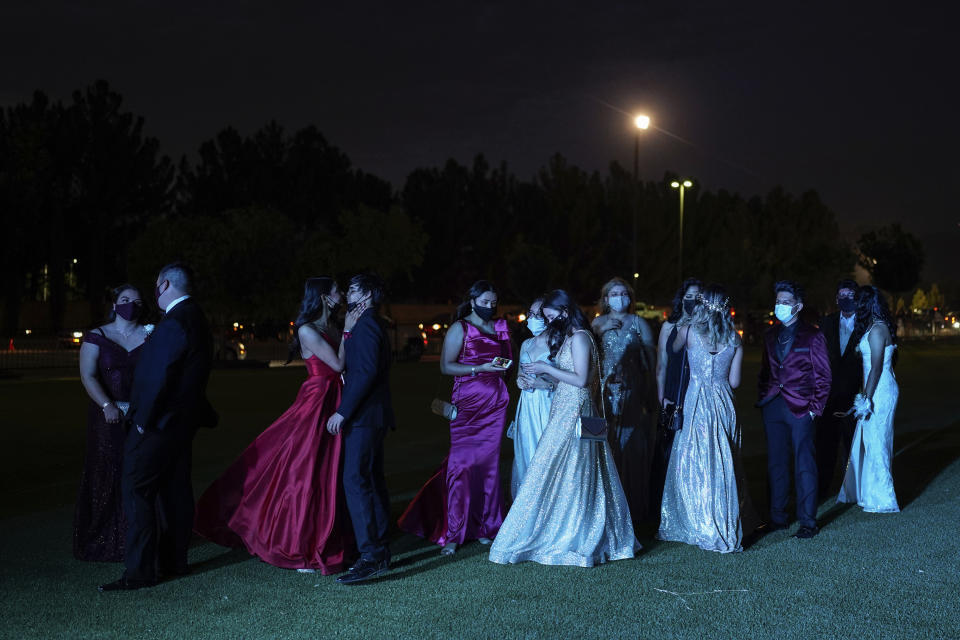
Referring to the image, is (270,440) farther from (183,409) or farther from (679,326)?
(679,326)

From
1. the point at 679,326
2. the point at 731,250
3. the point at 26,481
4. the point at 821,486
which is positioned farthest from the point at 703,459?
the point at 731,250

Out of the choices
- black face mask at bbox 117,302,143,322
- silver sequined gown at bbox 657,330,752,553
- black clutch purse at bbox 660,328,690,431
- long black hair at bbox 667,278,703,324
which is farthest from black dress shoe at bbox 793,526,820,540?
black face mask at bbox 117,302,143,322

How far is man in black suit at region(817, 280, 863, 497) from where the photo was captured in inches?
377

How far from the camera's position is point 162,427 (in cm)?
625

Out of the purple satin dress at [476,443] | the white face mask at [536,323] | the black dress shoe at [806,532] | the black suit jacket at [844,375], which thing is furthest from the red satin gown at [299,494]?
the black suit jacket at [844,375]

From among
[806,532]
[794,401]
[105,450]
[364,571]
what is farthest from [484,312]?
[806,532]

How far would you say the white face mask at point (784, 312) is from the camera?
26.1 feet

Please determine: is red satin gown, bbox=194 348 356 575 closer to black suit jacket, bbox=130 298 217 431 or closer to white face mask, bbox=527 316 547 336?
→ black suit jacket, bbox=130 298 217 431

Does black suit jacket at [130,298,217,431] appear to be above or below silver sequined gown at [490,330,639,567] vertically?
above

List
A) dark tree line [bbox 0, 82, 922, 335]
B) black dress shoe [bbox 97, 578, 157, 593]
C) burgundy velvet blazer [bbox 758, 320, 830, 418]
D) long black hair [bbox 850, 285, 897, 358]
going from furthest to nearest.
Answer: dark tree line [bbox 0, 82, 922, 335] → long black hair [bbox 850, 285, 897, 358] → burgundy velvet blazer [bbox 758, 320, 830, 418] → black dress shoe [bbox 97, 578, 157, 593]

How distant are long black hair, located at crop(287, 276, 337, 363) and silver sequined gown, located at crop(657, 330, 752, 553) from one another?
267cm

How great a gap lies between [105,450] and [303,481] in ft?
4.49

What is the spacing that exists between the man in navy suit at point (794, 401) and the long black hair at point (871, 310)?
1.30m

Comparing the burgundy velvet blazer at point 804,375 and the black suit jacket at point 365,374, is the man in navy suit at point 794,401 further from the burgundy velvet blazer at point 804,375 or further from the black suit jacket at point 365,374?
the black suit jacket at point 365,374
